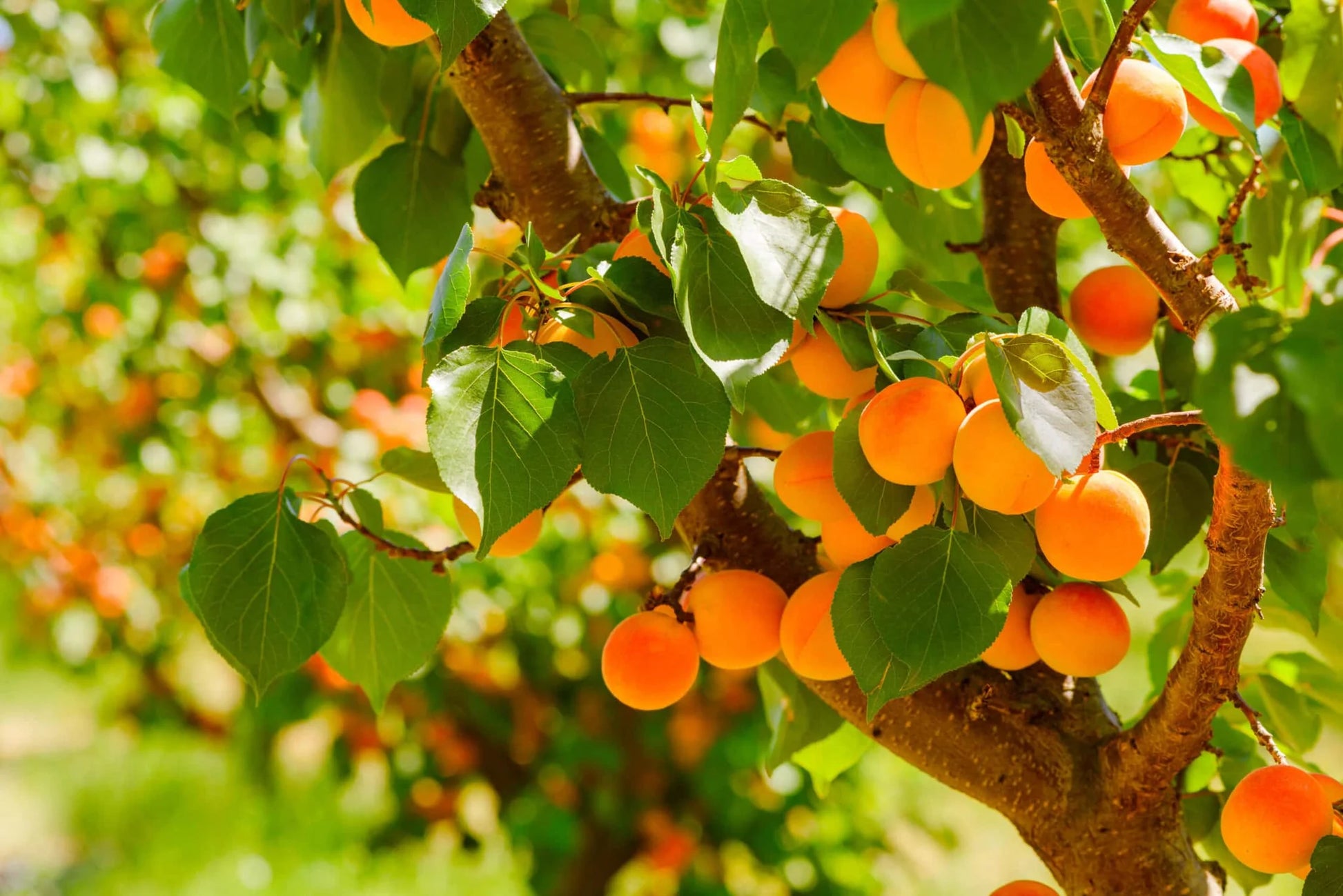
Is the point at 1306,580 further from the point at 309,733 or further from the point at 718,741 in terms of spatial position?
the point at 309,733

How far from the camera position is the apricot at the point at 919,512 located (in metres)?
0.39

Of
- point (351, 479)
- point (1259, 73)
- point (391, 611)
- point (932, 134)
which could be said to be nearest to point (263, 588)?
point (391, 611)

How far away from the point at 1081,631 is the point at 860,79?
214mm

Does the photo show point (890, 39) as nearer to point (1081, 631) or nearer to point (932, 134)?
point (932, 134)

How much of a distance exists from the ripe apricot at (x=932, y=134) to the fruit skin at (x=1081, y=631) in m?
0.17

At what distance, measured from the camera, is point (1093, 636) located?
40 centimetres

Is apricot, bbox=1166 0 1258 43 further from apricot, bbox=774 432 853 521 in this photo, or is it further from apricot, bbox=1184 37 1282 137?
apricot, bbox=774 432 853 521

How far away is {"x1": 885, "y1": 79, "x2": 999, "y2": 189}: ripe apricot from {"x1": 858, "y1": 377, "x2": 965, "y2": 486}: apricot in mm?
66

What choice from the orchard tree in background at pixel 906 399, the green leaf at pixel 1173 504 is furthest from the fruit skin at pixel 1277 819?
the green leaf at pixel 1173 504

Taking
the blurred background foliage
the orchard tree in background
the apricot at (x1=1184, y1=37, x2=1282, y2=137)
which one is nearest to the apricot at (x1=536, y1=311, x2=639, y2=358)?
the orchard tree in background

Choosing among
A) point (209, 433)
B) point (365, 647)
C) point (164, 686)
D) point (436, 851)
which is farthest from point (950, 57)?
point (164, 686)

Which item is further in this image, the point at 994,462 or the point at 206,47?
the point at 206,47

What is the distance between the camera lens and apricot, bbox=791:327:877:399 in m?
0.39

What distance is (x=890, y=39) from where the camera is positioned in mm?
303
